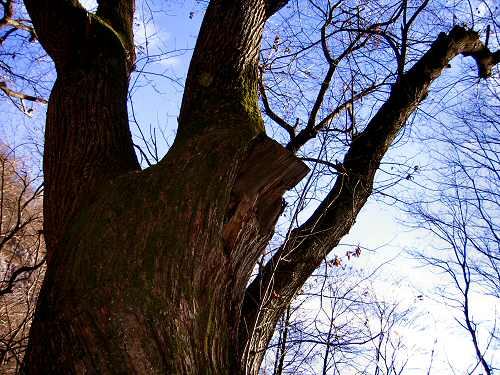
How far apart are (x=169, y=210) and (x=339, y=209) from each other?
1.62 meters

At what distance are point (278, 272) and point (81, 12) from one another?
2.19 m

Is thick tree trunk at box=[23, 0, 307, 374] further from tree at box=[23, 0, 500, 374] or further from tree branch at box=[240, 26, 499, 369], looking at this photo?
tree branch at box=[240, 26, 499, 369]

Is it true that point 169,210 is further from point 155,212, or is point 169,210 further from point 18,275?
point 18,275

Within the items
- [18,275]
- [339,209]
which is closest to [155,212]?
[339,209]

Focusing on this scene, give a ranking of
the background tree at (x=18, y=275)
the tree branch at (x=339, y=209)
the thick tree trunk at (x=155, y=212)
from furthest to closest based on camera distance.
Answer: the background tree at (x=18, y=275)
the tree branch at (x=339, y=209)
the thick tree trunk at (x=155, y=212)

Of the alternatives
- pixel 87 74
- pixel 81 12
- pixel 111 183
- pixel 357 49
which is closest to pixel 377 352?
pixel 357 49

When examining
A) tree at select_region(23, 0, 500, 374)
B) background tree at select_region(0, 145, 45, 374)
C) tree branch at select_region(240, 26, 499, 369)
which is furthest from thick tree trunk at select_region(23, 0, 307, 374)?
background tree at select_region(0, 145, 45, 374)

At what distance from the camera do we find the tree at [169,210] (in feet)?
5.04

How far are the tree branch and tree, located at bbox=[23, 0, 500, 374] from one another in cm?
1

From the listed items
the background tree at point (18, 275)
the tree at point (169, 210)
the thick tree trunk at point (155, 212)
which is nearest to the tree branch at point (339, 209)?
the tree at point (169, 210)

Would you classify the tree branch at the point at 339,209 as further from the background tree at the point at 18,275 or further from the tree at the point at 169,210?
the background tree at the point at 18,275

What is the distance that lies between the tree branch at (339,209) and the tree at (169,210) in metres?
0.01

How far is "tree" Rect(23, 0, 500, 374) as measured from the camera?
1.54 metres

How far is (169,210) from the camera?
5.77 feet
